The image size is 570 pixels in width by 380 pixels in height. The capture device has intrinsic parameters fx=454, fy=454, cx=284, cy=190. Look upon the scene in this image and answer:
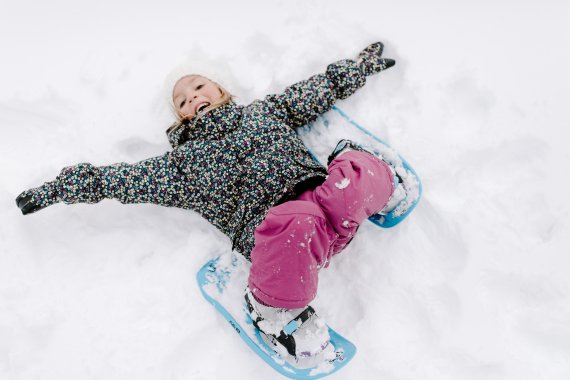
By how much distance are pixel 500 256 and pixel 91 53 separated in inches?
65.2

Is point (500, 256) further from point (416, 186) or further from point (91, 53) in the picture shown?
point (91, 53)

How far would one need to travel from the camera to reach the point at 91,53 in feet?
5.79

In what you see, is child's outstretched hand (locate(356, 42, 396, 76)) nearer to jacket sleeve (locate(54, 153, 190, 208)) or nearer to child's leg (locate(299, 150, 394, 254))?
child's leg (locate(299, 150, 394, 254))

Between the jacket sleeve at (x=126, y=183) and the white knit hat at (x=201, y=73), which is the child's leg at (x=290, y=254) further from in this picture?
the white knit hat at (x=201, y=73)

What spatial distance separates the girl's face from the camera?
161cm

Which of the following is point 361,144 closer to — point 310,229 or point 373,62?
→ point 373,62

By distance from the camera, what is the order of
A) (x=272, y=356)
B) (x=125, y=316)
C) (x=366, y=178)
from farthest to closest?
(x=125, y=316), (x=272, y=356), (x=366, y=178)

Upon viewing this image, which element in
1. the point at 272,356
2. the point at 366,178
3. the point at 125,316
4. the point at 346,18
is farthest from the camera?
the point at 346,18

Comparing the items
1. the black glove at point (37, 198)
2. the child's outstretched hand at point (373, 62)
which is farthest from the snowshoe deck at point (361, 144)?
the black glove at point (37, 198)

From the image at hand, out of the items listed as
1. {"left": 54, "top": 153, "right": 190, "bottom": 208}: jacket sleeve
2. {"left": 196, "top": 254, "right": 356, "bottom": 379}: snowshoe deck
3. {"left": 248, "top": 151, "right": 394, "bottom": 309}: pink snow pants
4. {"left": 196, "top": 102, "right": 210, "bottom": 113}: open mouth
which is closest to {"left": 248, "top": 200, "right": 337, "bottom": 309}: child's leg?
{"left": 248, "top": 151, "right": 394, "bottom": 309}: pink snow pants

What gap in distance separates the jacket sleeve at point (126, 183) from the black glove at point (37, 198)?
0.02 meters

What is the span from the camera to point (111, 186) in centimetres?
151

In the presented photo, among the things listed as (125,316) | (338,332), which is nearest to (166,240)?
(125,316)

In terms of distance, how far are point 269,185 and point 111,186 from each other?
53cm
